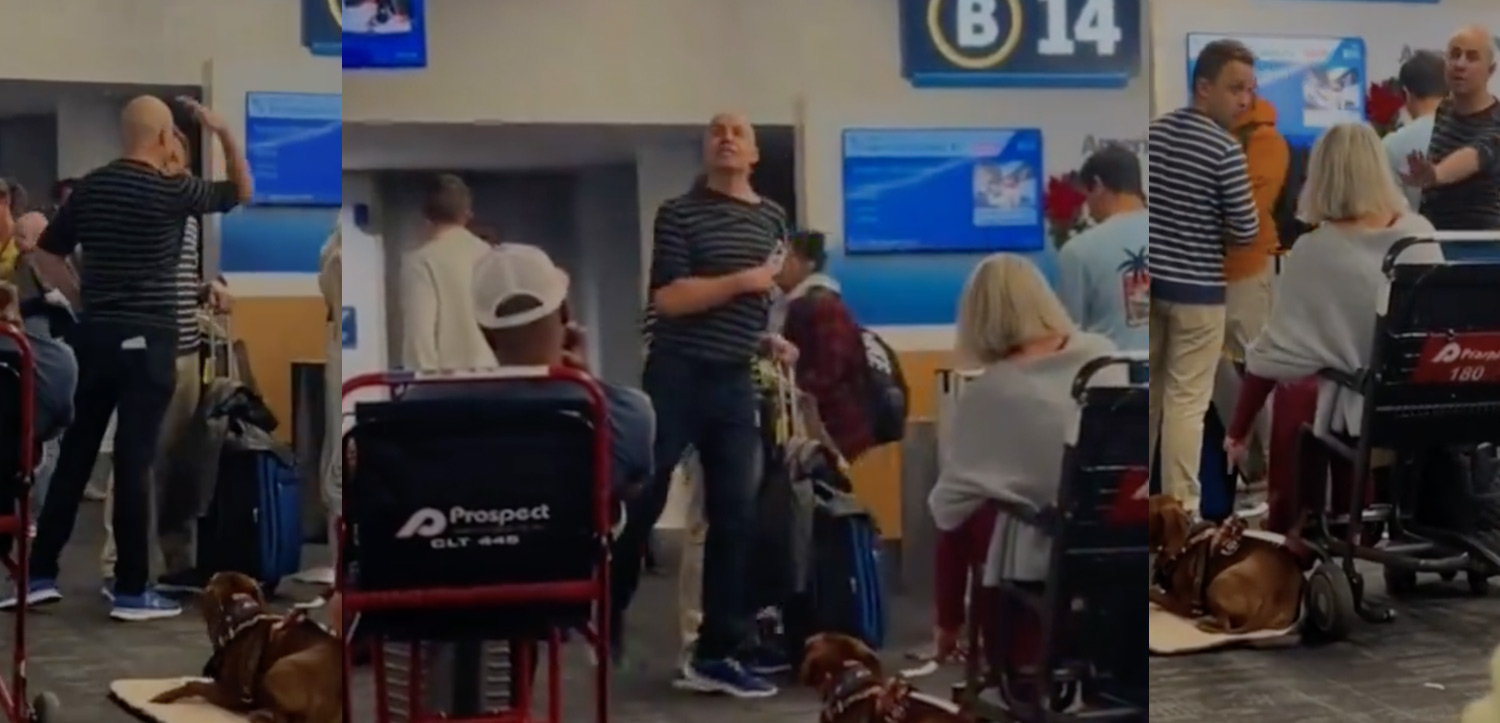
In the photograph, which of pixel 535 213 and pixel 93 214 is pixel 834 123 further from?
pixel 93 214

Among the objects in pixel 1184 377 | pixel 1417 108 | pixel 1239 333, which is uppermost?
pixel 1417 108

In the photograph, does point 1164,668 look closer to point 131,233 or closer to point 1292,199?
point 1292,199

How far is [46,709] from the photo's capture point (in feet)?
9.23

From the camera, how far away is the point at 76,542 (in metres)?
2.85

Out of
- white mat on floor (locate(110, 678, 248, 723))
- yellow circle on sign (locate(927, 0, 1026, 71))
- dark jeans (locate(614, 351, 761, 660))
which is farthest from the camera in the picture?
white mat on floor (locate(110, 678, 248, 723))

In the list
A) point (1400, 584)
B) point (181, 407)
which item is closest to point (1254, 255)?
point (1400, 584)

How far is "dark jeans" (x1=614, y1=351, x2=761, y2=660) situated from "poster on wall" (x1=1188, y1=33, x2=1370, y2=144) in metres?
2.60

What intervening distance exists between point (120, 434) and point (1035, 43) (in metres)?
1.66

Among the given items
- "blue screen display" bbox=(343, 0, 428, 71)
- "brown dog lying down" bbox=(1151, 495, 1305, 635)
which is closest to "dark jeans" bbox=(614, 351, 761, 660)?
"blue screen display" bbox=(343, 0, 428, 71)

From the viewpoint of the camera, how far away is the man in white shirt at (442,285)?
6.40ft

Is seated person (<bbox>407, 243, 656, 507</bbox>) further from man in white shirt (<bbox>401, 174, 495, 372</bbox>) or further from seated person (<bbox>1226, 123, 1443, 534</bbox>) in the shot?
seated person (<bbox>1226, 123, 1443, 534</bbox>)

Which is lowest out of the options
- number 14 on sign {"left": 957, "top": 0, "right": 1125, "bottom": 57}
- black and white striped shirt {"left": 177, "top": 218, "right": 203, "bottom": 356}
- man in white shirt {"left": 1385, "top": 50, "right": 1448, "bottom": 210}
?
black and white striped shirt {"left": 177, "top": 218, "right": 203, "bottom": 356}

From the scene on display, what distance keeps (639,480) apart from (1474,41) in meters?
3.08

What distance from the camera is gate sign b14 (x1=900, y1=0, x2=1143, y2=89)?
2137mm
